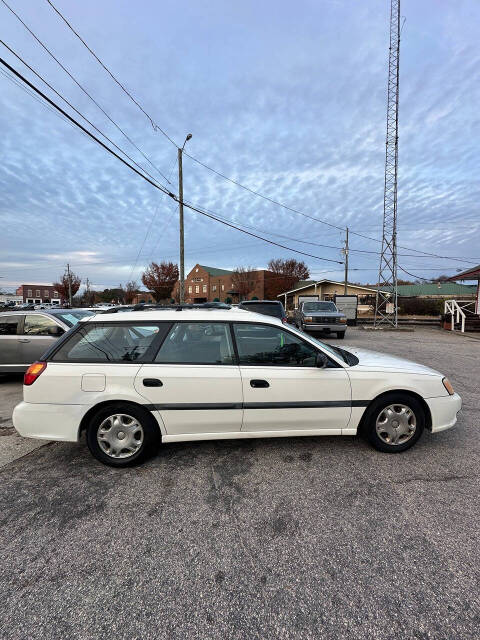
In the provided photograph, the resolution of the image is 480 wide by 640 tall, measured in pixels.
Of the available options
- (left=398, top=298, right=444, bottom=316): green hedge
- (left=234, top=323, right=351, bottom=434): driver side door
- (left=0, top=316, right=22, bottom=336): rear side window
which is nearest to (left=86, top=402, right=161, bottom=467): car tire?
(left=234, top=323, right=351, bottom=434): driver side door

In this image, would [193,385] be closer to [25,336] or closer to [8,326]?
[25,336]

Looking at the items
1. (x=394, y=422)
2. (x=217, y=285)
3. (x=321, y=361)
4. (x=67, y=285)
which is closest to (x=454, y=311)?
(x=394, y=422)

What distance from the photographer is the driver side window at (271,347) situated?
3129 millimetres

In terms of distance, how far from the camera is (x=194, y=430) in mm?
3047

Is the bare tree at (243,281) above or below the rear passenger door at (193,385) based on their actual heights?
above

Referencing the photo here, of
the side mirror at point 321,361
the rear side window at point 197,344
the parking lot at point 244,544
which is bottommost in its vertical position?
the parking lot at point 244,544

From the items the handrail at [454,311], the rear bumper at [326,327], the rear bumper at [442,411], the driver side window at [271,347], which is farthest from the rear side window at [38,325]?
the handrail at [454,311]

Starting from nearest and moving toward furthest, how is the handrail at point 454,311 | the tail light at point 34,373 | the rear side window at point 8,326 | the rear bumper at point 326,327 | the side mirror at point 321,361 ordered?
the tail light at point 34,373
the side mirror at point 321,361
the rear side window at point 8,326
the rear bumper at point 326,327
the handrail at point 454,311

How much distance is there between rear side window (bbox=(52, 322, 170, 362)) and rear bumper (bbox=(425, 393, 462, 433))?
2.92 m

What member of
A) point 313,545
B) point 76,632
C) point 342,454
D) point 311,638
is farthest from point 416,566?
point 76,632

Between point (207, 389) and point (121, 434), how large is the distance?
3.14ft

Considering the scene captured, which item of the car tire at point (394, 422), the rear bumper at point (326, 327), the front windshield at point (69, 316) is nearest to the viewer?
the car tire at point (394, 422)

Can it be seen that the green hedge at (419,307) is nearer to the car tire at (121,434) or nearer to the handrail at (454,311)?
the handrail at (454,311)

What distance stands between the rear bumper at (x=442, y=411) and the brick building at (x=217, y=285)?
180 feet
